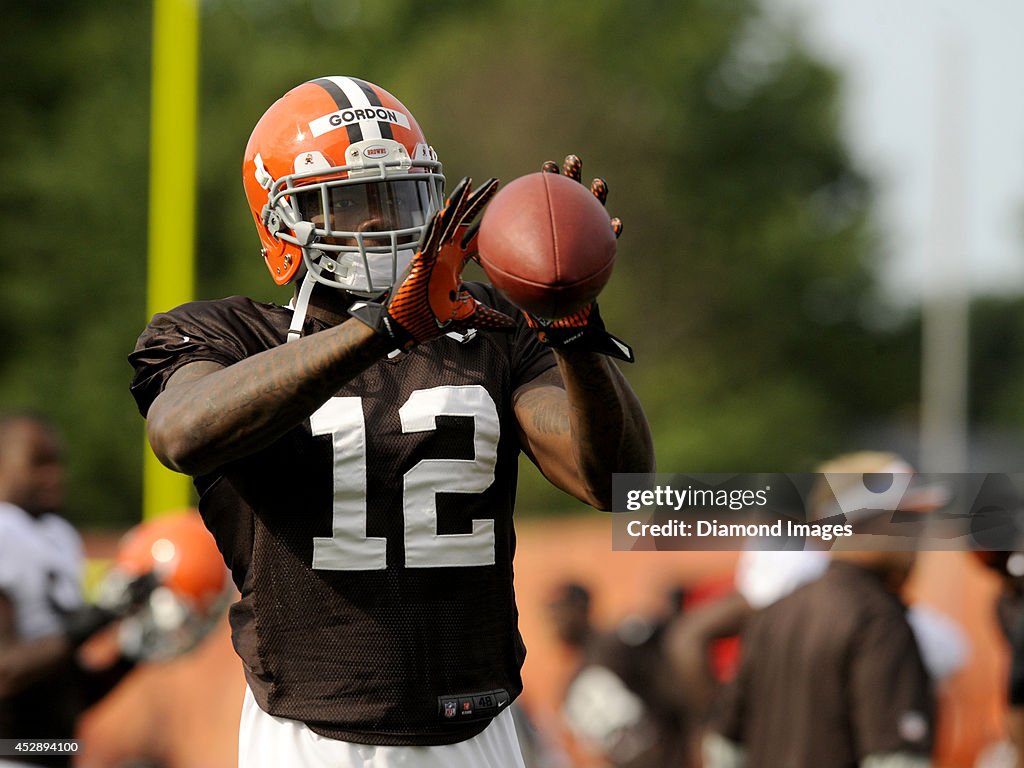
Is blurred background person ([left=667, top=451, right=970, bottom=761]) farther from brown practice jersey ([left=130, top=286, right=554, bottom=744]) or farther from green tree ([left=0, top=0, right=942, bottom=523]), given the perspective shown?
green tree ([left=0, top=0, right=942, bottom=523])

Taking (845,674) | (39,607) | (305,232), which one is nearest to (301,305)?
(305,232)

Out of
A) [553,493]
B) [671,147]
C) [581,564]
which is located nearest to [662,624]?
[581,564]

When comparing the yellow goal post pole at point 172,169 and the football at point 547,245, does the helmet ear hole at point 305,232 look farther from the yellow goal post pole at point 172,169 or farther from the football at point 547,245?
the yellow goal post pole at point 172,169

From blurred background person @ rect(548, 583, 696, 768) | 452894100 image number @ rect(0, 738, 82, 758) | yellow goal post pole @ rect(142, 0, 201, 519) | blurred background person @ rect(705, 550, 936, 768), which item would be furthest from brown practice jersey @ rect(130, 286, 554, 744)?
yellow goal post pole @ rect(142, 0, 201, 519)

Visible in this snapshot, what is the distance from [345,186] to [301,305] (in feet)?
0.82

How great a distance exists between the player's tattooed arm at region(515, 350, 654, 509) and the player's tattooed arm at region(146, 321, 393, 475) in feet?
1.22

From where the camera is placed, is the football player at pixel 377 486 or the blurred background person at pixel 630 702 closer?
the football player at pixel 377 486

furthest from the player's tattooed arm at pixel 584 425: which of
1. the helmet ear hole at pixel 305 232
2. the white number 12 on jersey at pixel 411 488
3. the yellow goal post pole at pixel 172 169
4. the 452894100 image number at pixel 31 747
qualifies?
the yellow goal post pole at pixel 172 169

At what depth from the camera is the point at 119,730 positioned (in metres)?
9.41

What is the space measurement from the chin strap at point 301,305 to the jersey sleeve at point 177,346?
Answer: 0.11 meters

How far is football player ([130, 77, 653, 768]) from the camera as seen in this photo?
2.73 metres

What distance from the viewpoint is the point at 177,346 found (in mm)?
2744

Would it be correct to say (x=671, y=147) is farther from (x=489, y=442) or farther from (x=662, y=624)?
(x=489, y=442)

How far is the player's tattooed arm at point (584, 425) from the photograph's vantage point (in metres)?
2.59
